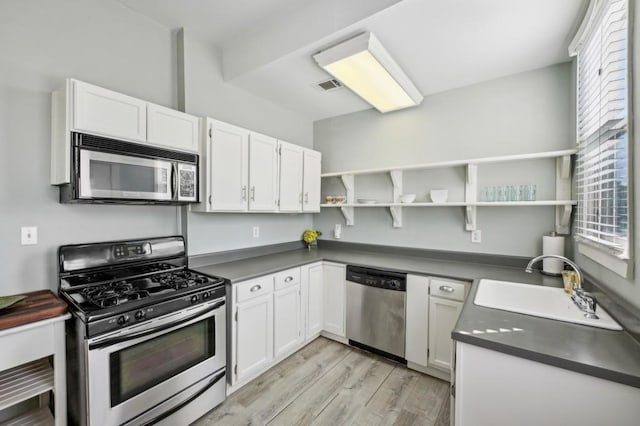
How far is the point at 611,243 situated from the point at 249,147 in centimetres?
247

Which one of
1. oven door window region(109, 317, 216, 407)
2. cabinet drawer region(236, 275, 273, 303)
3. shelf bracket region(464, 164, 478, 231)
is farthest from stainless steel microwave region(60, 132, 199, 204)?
shelf bracket region(464, 164, 478, 231)

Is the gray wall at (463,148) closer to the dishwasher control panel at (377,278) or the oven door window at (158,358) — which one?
the dishwasher control panel at (377,278)

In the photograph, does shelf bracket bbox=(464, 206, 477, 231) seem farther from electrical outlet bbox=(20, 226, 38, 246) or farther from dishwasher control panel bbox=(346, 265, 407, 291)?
electrical outlet bbox=(20, 226, 38, 246)

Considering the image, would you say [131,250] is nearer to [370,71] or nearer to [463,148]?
[370,71]

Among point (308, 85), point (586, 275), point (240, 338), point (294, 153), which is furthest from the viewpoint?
point (294, 153)

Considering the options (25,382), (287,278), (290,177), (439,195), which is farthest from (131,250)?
(439,195)

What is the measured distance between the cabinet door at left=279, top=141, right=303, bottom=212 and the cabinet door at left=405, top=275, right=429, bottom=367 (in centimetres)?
139

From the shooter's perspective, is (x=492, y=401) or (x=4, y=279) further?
(x=4, y=279)

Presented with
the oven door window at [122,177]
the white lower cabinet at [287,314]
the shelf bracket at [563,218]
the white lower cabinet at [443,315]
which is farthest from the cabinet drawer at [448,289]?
the oven door window at [122,177]

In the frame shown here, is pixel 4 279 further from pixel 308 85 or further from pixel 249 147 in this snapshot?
pixel 308 85

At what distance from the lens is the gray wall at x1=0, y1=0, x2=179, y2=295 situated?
1.58 metres

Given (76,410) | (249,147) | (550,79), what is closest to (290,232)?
(249,147)

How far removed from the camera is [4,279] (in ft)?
5.13

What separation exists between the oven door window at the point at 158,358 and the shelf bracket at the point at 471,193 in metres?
2.34
